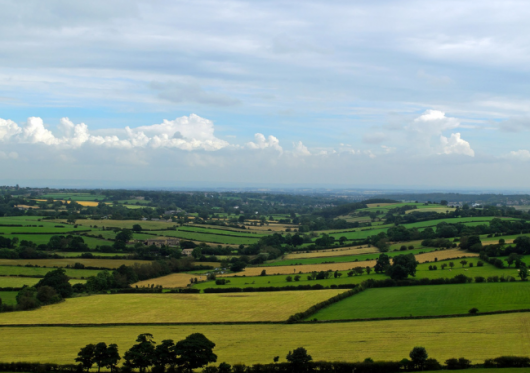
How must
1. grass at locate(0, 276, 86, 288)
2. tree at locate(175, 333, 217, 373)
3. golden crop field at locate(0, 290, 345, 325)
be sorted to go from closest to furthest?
tree at locate(175, 333, 217, 373)
golden crop field at locate(0, 290, 345, 325)
grass at locate(0, 276, 86, 288)

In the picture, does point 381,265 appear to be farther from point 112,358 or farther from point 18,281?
point 18,281

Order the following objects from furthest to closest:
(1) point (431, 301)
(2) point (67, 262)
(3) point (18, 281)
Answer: (2) point (67, 262) → (3) point (18, 281) → (1) point (431, 301)

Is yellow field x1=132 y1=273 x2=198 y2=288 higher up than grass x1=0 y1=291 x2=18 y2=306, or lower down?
lower down

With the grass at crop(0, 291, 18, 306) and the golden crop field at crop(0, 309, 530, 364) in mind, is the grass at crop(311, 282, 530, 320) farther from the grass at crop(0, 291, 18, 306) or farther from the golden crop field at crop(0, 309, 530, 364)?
the grass at crop(0, 291, 18, 306)

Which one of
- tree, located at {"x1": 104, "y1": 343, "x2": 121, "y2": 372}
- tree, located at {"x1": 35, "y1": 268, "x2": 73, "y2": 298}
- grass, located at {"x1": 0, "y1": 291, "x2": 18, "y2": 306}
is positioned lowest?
grass, located at {"x1": 0, "y1": 291, "x2": 18, "y2": 306}


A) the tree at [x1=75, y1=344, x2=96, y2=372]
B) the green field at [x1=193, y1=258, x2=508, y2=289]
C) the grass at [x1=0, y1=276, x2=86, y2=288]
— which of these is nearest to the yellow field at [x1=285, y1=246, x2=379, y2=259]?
the green field at [x1=193, y1=258, x2=508, y2=289]

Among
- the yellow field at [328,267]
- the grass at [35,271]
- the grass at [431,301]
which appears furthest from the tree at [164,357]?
the grass at [35,271]

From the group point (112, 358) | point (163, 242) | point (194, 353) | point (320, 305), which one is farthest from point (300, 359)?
point (163, 242)

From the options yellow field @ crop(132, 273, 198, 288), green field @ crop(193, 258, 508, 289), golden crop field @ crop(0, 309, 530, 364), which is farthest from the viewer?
yellow field @ crop(132, 273, 198, 288)
